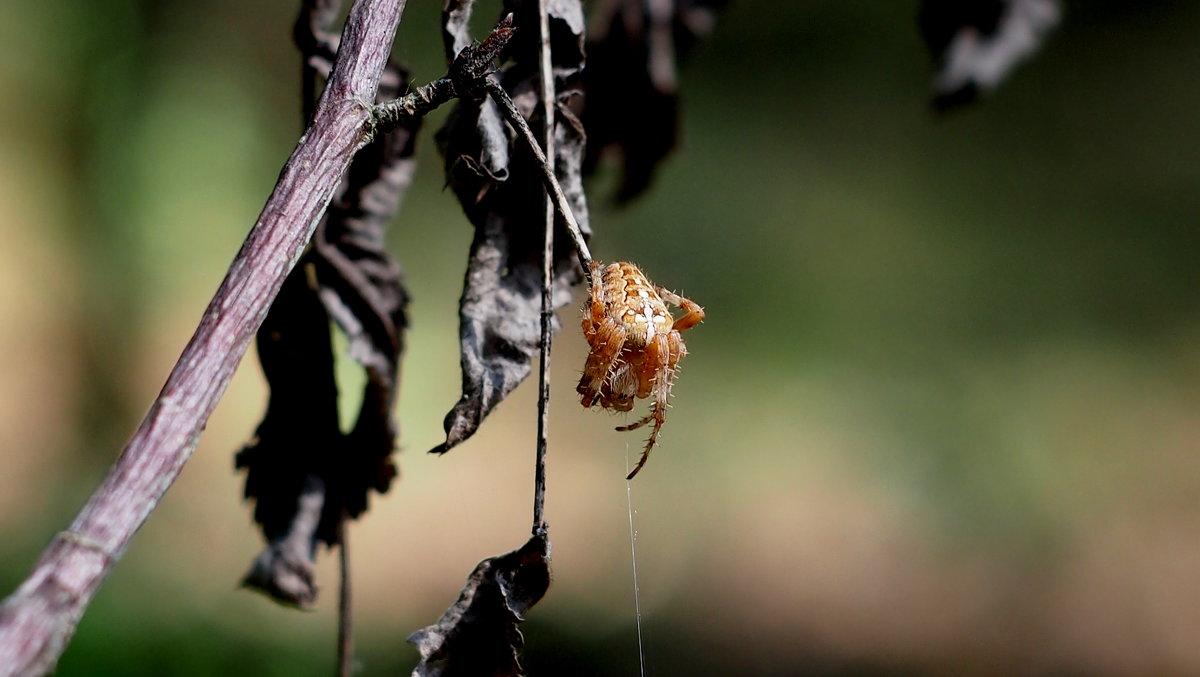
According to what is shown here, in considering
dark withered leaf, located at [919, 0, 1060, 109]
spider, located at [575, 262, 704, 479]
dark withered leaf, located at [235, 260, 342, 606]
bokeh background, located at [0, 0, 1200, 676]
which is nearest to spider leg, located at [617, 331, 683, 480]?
spider, located at [575, 262, 704, 479]

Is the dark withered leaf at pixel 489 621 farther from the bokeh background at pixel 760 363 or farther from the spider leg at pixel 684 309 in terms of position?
the bokeh background at pixel 760 363

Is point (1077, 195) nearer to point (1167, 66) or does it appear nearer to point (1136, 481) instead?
point (1167, 66)

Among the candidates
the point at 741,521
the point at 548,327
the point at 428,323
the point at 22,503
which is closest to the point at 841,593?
the point at 741,521

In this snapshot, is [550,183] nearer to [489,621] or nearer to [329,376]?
[489,621]

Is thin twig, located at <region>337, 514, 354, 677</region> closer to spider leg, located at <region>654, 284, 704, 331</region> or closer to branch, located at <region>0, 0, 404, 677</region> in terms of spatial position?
spider leg, located at <region>654, 284, 704, 331</region>

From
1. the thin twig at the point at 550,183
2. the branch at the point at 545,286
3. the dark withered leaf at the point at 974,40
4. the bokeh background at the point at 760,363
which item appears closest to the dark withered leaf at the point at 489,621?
the branch at the point at 545,286
